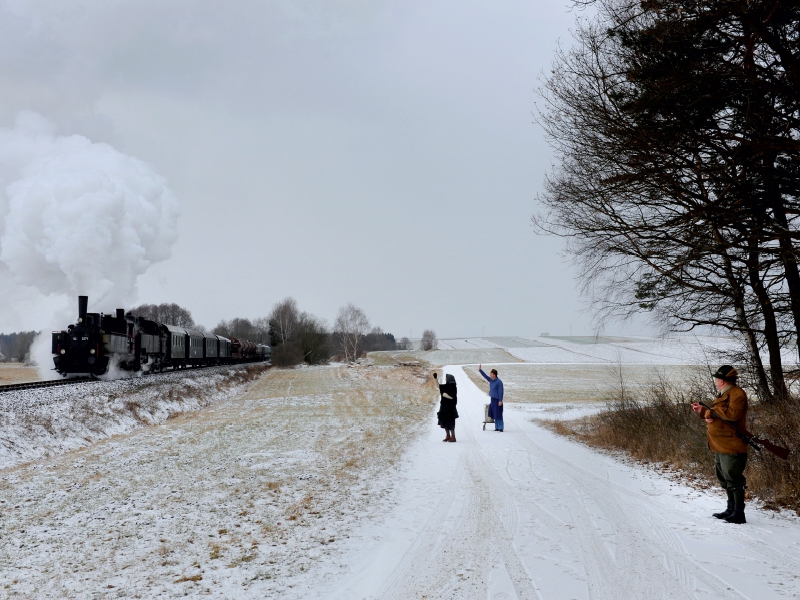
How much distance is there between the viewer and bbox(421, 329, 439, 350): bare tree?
155 m

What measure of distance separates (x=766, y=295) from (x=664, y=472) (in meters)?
4.58

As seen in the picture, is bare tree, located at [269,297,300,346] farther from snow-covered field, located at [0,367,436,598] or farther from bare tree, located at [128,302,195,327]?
snow-covered field, located at [0,367,436,598]

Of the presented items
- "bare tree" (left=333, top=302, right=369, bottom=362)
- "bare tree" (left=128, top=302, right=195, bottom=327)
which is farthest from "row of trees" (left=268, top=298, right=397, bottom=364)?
"bare tree" (left=128, top=302, right=195, bottom=327)

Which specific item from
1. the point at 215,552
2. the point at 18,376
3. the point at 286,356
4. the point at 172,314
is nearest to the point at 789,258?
the point at 215,552

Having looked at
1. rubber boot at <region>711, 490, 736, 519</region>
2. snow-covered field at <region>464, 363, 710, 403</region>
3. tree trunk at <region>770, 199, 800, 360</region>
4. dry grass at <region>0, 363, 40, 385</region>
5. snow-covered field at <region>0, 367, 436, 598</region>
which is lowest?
snow-covered field at <region>464, 363, 710, 403</region>

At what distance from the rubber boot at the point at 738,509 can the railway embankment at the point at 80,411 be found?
1344 cm

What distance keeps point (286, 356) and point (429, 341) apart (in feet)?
314

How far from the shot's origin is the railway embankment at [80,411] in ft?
45.8

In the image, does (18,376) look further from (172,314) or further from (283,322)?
(172,314)

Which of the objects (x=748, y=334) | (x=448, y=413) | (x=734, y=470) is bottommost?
(x=448, y=413)

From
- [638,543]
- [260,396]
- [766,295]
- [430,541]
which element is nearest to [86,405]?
[260,396]

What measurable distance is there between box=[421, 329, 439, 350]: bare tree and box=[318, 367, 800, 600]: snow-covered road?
139922mm

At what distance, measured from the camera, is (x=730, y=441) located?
7062mm

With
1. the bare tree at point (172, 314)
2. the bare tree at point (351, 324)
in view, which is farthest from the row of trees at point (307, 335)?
the bare tree at point (172, 314)
